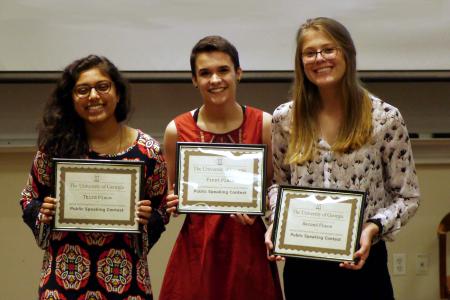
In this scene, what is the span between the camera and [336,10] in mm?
3254

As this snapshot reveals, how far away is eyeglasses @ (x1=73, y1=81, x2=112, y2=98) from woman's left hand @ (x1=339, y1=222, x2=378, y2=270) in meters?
0.95

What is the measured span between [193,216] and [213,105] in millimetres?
413

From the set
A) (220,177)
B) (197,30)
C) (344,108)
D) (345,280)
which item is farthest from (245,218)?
(197,30)

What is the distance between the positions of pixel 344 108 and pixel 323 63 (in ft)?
0.56

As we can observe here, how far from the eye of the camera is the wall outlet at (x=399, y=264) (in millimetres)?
3553

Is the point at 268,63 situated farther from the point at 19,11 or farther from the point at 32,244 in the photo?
the point at 32,244

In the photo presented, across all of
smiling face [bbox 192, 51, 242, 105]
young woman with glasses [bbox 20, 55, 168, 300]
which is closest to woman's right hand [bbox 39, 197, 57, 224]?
young woman with glasses [bbox 20, 55, 168, 300]

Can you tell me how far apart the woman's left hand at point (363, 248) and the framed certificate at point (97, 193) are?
684mm

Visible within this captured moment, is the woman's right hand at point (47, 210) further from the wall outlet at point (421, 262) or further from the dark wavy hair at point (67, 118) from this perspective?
the wall outlet at point (421, 262)

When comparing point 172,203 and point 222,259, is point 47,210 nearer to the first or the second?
point 172,203

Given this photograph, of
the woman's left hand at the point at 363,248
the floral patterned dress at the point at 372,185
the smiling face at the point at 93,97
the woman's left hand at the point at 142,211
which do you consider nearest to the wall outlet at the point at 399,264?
the floral patterned dress at the point at 372,185

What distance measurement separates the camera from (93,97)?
79.6 inches

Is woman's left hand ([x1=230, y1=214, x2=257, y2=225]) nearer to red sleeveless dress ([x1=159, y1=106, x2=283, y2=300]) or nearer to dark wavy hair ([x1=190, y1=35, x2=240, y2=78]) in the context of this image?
red sleeveless dress ([x1=159, y1=106, x2=283, y2=300])

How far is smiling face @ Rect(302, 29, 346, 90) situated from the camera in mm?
1947
